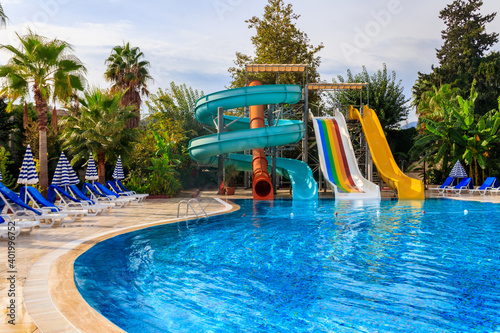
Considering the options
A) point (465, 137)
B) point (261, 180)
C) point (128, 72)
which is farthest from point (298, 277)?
point (128, 72)

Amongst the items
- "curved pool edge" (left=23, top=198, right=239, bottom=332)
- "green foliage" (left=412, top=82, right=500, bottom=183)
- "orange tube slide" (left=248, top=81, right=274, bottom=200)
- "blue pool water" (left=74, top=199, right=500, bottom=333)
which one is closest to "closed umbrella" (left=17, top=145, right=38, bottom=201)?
"blue pool water" (left=74, top=199, right=500, bottom=333)

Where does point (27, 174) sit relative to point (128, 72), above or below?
below

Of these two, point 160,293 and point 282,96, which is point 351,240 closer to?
point 160,293

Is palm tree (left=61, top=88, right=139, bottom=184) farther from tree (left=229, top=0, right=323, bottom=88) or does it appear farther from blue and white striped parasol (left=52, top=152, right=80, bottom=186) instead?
tree (left=229, top=0, right=323, bottom=88)

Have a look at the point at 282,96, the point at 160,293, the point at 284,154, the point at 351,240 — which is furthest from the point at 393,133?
the point at 160,293

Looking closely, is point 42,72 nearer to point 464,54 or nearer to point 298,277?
point 298,277

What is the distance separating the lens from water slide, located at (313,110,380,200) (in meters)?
17.9

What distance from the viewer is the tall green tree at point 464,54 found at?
34562mm

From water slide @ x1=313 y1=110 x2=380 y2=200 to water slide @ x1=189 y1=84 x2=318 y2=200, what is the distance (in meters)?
1.08

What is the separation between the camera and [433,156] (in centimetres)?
2386

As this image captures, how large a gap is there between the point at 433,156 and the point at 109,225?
1995 cm

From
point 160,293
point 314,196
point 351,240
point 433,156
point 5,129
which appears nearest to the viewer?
point 160,293

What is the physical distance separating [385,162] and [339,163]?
2396mm

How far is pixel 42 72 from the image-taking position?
46.0 ft
